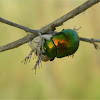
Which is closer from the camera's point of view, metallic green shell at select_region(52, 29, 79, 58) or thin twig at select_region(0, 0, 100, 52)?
thin twig at select_region(0, 0, 100, 52)

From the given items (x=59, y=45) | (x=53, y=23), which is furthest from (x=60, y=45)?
(x=53, y=23)

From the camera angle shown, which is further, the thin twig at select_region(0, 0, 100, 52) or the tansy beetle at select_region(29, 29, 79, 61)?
the tansy beetle at select_region(29, 29, 79, 61)

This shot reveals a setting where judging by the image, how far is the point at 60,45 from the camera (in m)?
0.94

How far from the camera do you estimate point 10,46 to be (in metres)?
0.88

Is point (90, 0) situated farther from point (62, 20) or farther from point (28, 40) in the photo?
point (28, 40)

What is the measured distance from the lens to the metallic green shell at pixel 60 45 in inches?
36.9

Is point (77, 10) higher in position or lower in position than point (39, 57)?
higher

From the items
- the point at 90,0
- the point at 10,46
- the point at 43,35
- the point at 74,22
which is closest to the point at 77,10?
the point at 90,0

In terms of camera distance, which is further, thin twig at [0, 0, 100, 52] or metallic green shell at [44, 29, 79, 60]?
metallic green shell at [44, 29, 79, 60]

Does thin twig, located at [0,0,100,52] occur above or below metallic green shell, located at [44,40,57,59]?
above

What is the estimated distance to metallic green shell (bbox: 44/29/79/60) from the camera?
3.07 ft

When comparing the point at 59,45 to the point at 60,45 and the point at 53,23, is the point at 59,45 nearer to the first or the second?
the point at 60,45

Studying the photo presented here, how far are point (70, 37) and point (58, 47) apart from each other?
0.20 ft

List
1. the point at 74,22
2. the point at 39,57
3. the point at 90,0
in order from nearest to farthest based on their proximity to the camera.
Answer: the point at 90,0 < the point at 39,57 < the point at 74,22
